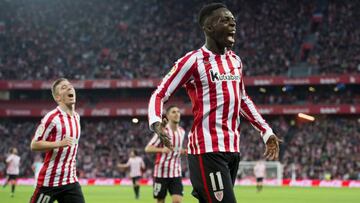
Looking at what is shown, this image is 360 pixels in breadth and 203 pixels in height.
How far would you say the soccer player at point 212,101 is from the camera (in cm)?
676

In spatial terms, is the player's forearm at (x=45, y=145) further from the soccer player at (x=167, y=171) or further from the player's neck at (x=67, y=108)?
the soccer player at (x=167, y=171)

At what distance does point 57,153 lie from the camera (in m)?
9.72

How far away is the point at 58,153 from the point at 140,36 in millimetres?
49033

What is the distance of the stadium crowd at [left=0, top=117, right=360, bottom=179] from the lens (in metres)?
45.5

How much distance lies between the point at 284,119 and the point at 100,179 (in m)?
16.9

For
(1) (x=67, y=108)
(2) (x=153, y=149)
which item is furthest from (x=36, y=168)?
(1) (x=67, y=108)

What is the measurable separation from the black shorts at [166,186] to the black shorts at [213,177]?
327 inches

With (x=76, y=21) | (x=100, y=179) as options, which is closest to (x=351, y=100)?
(x=100, y=179)

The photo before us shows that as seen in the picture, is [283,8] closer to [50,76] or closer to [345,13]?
[345,13]

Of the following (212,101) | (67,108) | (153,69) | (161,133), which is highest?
(153,69)

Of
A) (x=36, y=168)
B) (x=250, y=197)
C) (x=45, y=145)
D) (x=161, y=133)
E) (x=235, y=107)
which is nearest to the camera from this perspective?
(x=161, y=133)

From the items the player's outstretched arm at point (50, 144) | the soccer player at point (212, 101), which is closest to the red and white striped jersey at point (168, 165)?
the player's outstretched arm at point (50, 144)

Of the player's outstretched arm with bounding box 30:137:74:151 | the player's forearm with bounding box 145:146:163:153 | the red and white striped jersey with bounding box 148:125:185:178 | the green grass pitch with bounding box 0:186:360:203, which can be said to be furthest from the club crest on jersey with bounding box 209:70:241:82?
the green grass pitch with bounding box 0:186:360:203

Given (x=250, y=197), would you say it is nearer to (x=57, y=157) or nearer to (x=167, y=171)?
(x=167, y=171)
